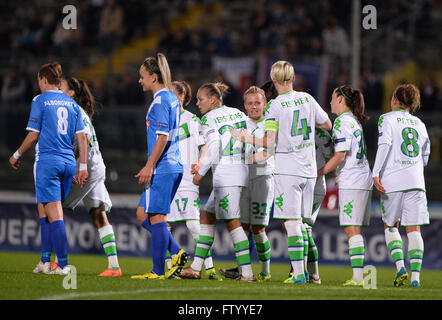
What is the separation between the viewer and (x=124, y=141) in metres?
18.0

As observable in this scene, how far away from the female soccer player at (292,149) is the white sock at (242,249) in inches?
17.6

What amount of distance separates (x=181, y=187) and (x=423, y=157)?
3.00m

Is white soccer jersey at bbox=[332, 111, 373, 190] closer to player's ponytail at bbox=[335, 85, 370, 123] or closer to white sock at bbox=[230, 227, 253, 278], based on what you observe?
player's ponytail at bbox=[335, 85, 370, 123]

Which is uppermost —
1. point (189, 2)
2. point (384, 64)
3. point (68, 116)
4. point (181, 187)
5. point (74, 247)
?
point (189, 2)

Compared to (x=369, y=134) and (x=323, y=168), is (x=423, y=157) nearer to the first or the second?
(x=323, y=168)

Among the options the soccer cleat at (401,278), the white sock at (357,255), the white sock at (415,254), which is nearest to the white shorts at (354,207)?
the white sock at (357,255)

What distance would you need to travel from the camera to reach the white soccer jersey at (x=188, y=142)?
392 inches

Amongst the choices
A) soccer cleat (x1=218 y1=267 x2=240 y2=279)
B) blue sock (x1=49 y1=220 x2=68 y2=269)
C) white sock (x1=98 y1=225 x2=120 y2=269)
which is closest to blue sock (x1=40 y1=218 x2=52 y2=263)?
blue sock (x1=49 y1=220 x2=68 y2=269)

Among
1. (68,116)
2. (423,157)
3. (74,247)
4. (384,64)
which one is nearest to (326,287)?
(423,157)

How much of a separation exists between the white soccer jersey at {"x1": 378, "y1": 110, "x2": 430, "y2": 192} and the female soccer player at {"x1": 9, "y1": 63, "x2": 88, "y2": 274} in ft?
11.2

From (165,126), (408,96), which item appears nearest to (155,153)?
(165,126)

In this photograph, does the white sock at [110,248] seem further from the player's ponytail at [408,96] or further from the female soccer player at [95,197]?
the player's ponytail at [408,96]

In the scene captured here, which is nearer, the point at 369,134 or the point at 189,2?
the point at 369,134

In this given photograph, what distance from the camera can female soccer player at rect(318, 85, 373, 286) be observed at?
8.99 m
